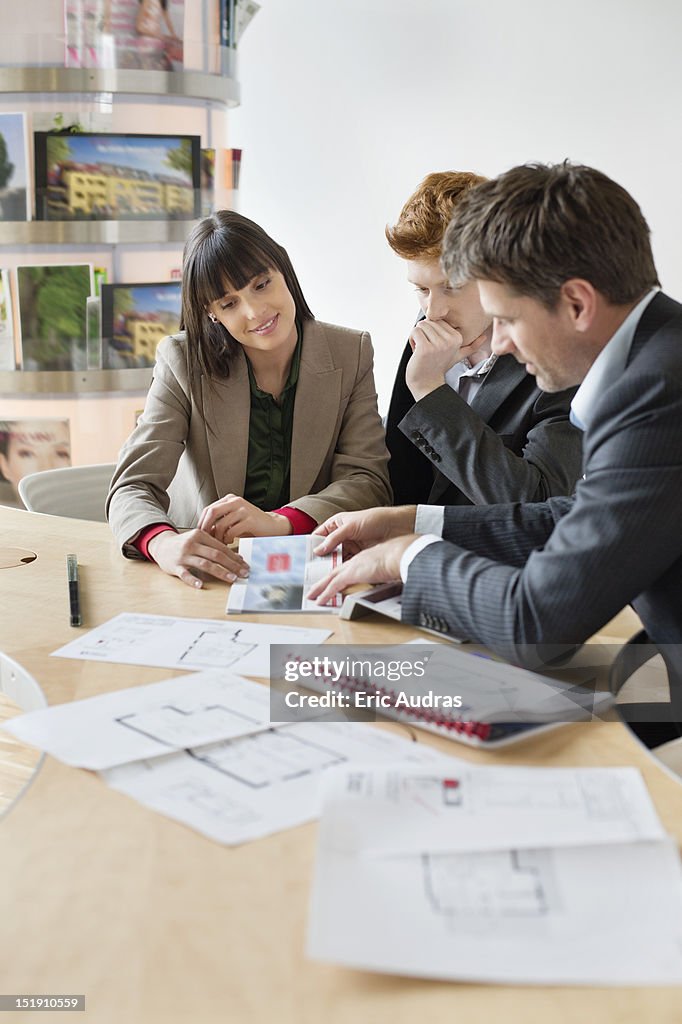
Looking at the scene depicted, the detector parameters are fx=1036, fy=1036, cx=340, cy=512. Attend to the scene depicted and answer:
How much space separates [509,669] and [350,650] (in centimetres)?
22

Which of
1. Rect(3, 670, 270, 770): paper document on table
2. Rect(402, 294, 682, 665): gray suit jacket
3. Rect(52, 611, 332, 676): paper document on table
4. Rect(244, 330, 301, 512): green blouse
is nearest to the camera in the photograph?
Rect(3, 670, 270, 770): paper document on table

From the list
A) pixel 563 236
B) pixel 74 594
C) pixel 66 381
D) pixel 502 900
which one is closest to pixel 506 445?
pixel 563 236

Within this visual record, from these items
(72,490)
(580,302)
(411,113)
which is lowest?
(72,490)

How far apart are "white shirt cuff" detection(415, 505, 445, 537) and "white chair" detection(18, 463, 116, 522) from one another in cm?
113

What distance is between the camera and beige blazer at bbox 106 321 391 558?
2129 millimetres

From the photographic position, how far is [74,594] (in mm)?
1593

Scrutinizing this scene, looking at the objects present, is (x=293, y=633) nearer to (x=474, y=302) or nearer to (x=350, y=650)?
(x=350, y=650)

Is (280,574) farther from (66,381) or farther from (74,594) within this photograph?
(66,381)

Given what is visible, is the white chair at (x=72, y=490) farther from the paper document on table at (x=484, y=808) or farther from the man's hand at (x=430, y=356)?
the paper document on table at (x=484, y=808)

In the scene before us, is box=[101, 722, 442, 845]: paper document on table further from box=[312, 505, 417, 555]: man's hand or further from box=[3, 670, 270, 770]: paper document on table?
box=[312, 505, 417, 555]: man's hand

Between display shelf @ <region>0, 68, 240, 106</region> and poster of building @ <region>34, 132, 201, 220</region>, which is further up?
display shelf @ <region>0, 68, 240, 106</region>

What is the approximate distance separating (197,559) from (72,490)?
992 millimetres

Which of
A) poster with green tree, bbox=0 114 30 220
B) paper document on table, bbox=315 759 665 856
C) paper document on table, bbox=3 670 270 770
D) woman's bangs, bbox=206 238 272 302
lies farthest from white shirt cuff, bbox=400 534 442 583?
poster with green tree, bbox=0 114 30 220

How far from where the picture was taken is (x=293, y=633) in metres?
1.48
